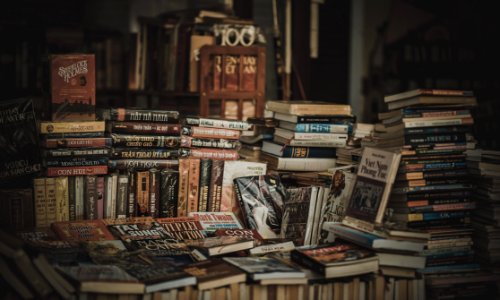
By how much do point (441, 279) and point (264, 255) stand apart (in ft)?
2.85

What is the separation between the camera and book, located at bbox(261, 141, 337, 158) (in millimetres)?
4004

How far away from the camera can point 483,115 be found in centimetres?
639

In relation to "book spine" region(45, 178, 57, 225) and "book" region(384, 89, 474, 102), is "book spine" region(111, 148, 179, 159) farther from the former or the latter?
"book" region(384, 89, 474, 102)

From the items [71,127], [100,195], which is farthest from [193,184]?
[71,127]

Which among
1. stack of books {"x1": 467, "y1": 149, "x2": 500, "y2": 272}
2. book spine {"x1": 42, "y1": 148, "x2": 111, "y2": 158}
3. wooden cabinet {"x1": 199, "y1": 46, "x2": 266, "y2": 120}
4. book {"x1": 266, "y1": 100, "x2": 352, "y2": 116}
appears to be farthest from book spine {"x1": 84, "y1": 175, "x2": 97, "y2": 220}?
stack of books {"x1": 467, "y1": 149, "x2": 500, "y2": 272}

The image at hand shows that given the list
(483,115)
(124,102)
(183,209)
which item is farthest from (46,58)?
(483,115)

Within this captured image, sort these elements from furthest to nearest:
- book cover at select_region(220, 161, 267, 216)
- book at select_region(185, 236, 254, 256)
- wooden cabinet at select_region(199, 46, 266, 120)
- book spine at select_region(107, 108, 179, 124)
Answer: wooden cabinet at select_region(199, 46, 266, 120), book cover at select_region(220, 161, 267, 216), book spine at select_region(107, 108, 179, 124), book at select_region(185, 236, 254, 256)

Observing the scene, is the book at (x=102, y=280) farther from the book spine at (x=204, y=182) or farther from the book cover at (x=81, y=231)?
the book spine at (x=204, y=182)

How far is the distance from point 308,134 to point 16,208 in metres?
1.68

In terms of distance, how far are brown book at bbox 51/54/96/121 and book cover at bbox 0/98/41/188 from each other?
138 mm

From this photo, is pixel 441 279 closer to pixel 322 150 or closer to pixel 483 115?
pixel 322 150

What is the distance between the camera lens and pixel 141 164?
3598 millimetres

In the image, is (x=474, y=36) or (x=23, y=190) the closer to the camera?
(x=23, y=190)

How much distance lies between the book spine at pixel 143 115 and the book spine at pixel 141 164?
22 cm
